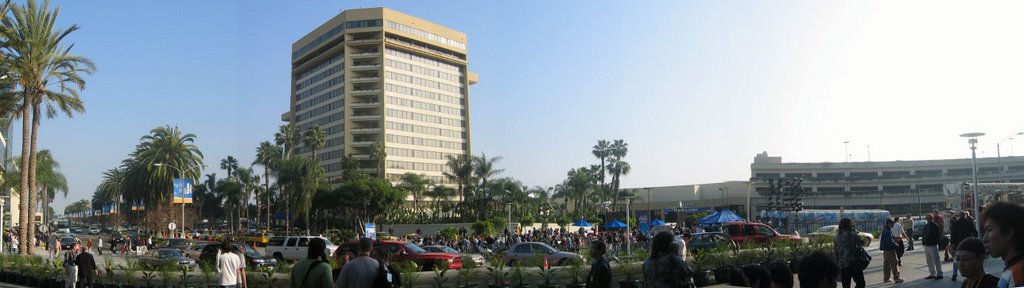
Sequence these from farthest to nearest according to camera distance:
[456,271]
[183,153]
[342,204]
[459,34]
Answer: [459,34], [342,204], [183,153], [456,271]

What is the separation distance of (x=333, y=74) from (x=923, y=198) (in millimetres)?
80273

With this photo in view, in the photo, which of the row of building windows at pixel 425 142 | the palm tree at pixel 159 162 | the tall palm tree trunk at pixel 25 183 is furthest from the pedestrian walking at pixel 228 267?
the row of building windows at pixel 425 142

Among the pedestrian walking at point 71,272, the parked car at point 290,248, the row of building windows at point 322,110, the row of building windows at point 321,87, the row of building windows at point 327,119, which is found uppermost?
the row of building windows at point 321,87

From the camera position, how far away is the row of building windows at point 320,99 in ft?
343

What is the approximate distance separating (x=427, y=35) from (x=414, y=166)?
19654mm

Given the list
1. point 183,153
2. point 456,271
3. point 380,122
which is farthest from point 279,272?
point 380,122

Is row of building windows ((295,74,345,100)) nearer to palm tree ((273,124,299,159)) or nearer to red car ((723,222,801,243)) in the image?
palm tree ((273,124,299,159))

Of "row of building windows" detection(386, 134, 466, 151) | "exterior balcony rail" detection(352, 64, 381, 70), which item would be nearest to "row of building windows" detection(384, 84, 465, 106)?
"exterior balcony rail" detection(352, 64, 381, 70)

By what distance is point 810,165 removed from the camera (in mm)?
99188

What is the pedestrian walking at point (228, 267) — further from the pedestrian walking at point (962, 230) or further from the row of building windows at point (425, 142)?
the row of building windows at point (425, 142)

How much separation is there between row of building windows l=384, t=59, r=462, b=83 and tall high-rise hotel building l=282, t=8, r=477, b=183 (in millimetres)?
143

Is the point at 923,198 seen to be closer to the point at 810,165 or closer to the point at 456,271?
the point at 810,165

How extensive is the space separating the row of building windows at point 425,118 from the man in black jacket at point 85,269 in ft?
284

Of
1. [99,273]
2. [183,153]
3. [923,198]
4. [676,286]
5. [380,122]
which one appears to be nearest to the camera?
[676,286]
